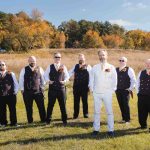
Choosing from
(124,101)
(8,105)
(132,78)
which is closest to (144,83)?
(132,78)

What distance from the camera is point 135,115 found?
51.1 ft

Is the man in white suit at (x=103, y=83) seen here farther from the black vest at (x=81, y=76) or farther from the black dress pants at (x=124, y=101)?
the black vest at (x=81, y=76)

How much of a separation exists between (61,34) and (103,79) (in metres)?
97.1

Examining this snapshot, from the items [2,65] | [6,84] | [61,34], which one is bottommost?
[6,84]

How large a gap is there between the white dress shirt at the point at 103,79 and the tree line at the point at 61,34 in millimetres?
71689

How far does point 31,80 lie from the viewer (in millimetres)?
12922

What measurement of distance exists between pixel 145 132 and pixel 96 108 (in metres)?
1.79

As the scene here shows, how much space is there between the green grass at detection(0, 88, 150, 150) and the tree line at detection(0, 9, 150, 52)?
69888 mm

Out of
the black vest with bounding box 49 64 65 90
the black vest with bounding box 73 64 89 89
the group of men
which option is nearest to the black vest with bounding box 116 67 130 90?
the group of men

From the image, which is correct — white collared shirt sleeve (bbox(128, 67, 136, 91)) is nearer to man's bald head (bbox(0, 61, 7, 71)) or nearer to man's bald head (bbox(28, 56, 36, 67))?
man's bald head (bbox(28, 56, 36, 67))

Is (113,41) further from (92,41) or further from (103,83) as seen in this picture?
(103,83)

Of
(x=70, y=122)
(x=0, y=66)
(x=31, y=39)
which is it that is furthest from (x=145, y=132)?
(x=31, y=39)

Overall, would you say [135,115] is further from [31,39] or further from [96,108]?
[31,39]

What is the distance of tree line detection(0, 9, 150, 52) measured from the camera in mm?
85375
